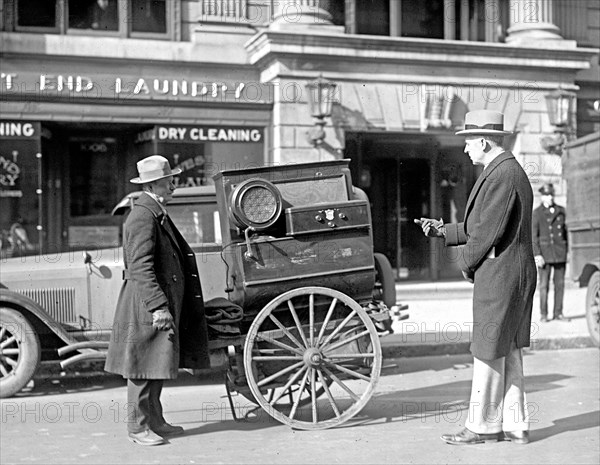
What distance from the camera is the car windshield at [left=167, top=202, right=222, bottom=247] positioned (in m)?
7.79

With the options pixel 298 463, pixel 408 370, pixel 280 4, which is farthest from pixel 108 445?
pixel 280 4

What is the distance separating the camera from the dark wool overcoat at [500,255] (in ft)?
17.5

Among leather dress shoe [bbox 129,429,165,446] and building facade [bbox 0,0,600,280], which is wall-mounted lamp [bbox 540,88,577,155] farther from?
leather dress shoe [bbox 129,429,165,446]

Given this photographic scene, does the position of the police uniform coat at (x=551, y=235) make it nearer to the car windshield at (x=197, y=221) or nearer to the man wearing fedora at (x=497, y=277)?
the car windshield at (x=197, y=221)

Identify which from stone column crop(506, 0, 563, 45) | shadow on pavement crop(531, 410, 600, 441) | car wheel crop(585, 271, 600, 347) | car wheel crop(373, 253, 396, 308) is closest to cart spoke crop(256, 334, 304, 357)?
shadow on pavement crop(531, 410, 600, 441)

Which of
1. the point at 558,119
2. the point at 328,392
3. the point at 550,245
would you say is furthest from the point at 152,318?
the point at 558,119

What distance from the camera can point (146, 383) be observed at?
5773 millimetres

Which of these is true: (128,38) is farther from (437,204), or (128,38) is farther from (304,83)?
(437,204)

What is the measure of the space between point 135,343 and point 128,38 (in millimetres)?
10485

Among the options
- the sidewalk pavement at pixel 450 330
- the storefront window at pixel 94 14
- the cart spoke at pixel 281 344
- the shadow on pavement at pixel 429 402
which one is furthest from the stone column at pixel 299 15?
the cart spoke at pixel 281 344

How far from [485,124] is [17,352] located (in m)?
4.16

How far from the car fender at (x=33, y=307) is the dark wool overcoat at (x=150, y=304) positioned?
1456 mm

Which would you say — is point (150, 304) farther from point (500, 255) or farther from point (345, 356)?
point (500, 255)

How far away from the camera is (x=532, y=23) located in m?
16.9
